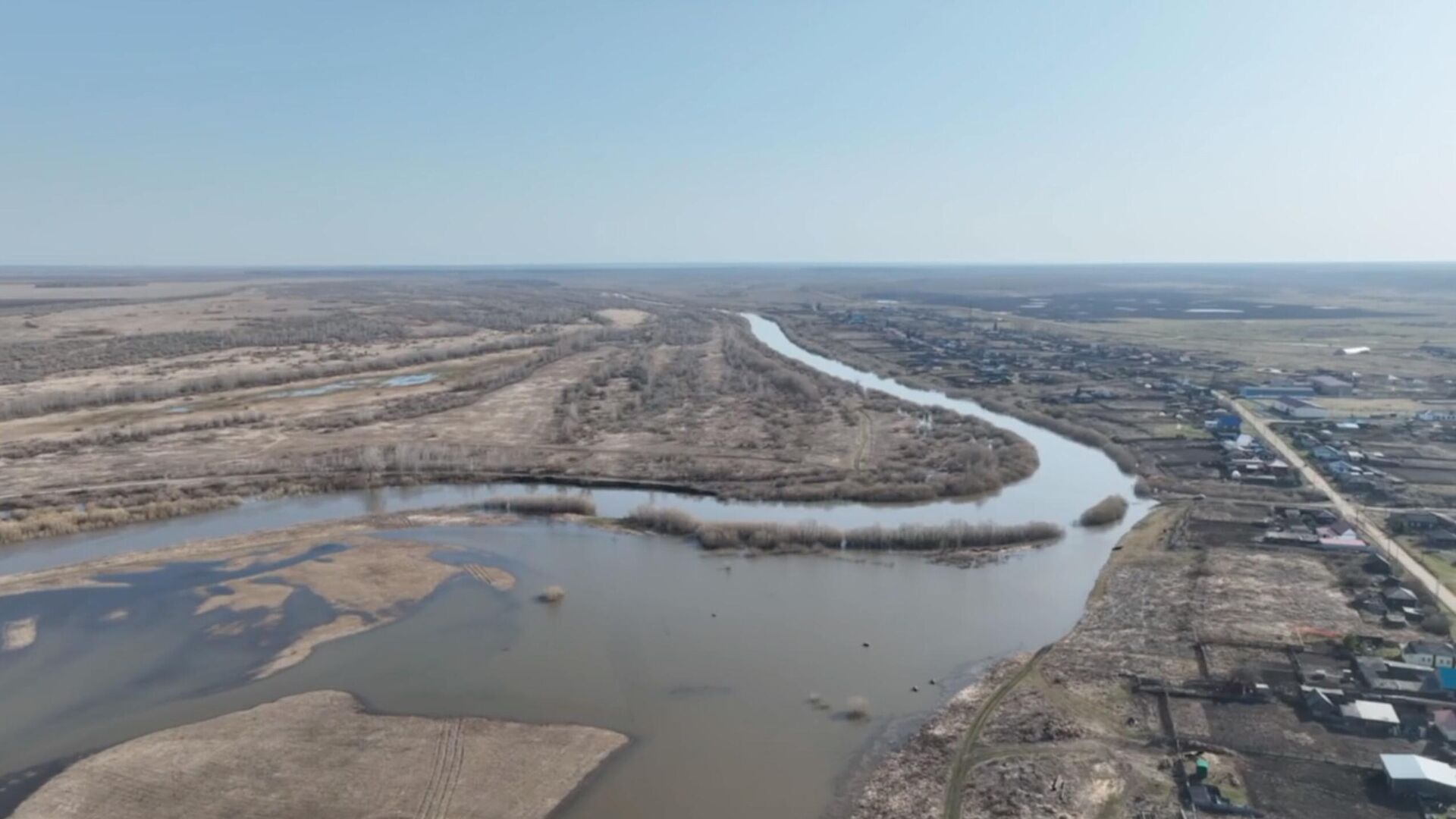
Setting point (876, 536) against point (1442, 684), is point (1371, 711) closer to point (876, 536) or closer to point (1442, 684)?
point (1442, 684)

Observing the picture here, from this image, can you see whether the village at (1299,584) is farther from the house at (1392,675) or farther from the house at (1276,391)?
the house at (1276,391)

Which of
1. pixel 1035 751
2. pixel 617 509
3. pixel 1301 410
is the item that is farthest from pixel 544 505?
pixel 1301 410

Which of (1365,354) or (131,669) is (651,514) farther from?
(1365,354)

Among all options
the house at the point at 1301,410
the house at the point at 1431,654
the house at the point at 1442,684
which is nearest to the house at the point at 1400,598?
the house at the point at 1431,654

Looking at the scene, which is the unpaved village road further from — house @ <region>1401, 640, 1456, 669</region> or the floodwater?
the floodwater

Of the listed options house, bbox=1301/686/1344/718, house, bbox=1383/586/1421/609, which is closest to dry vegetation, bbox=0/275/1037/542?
house, bbox=1301/686/1344/718

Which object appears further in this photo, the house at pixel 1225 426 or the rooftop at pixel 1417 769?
the house at pixel 1225 426

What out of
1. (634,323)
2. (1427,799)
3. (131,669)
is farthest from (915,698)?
(634,323)
